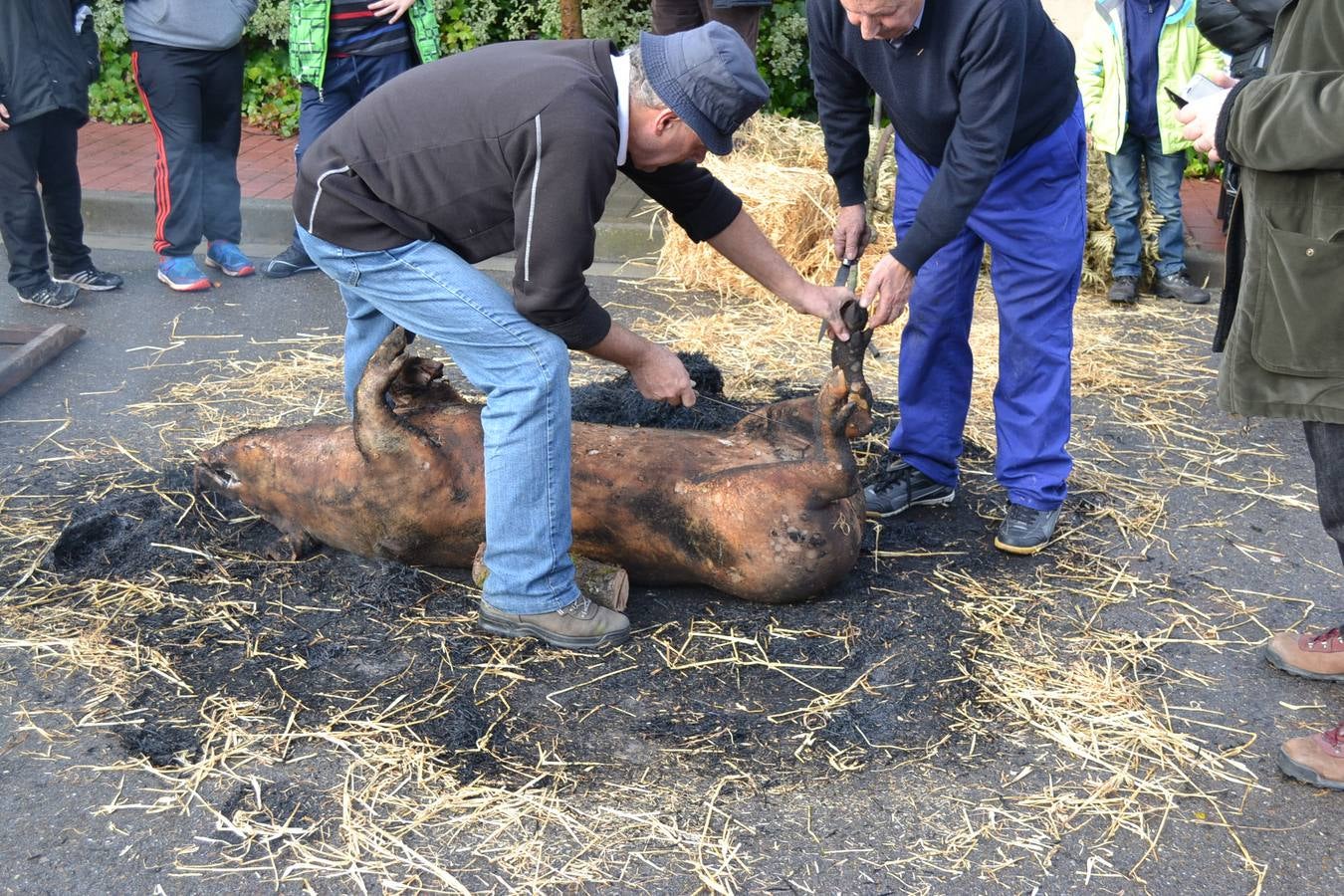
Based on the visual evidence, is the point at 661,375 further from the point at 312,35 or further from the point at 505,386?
the point at 312,35

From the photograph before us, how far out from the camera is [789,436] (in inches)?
158

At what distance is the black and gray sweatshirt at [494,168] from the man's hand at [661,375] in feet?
0.63

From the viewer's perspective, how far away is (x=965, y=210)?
Answer: 3.72m

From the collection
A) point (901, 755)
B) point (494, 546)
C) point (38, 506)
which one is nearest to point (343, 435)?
point (494, 546)

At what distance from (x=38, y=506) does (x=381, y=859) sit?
2.46m

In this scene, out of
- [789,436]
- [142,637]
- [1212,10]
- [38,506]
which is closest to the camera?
[142,637]

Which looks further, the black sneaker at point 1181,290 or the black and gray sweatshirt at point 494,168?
the black sneaker at point 1181,290

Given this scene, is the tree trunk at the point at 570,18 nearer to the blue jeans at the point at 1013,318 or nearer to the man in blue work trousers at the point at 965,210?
the man in blue work trousers at the point at 965,210

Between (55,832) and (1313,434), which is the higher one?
(1313,434)

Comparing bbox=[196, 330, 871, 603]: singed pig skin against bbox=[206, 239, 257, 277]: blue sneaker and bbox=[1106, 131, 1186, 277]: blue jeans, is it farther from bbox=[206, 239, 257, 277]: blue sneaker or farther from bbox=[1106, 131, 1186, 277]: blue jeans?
bbox=[1106, 131, 1186, 277]: blue jeans

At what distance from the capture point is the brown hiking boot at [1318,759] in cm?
311

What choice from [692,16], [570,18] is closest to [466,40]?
[570,18]

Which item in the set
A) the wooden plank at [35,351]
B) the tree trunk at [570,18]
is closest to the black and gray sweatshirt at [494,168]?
the wooden plank at [35,351]

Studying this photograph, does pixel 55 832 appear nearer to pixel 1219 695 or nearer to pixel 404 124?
pixel 404 124
